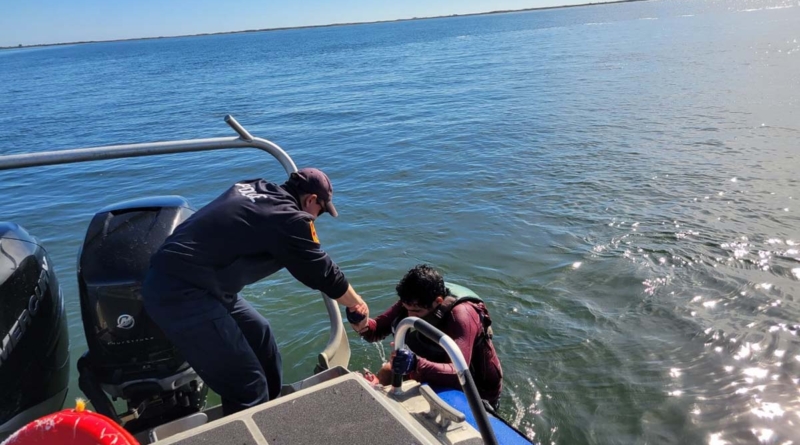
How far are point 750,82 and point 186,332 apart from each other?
70.9ft

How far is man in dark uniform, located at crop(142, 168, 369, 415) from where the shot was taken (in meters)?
3.00

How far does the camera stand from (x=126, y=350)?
11.4ft

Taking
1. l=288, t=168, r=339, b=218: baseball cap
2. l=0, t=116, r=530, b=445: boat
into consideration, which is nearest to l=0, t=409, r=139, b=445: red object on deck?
l=0, t=116, r=530, b=445: boat

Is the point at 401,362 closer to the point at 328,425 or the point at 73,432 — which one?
the point at 328,425

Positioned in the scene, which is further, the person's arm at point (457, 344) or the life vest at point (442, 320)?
the life vest at point (442, 320)

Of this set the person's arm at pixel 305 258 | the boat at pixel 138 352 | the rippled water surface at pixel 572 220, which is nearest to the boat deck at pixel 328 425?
the boat at pixel 138 352

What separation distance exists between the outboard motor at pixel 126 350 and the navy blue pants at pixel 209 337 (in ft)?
1.63

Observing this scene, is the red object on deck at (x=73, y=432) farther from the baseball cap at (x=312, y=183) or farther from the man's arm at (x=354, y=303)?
the baseball cap at (x=312, y=183)

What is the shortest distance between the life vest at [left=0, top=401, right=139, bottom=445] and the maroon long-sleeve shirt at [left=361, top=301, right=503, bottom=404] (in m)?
2.17

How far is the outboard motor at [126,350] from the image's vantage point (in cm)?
345

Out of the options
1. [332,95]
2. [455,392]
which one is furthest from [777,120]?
[332,95]

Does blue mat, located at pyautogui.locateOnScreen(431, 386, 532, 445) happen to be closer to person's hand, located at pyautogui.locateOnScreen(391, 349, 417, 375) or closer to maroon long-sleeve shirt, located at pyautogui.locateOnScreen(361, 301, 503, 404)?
maroon long-sleeve shirt, located at pyautogui.locateOnScreen(361, 301, 503, 404)

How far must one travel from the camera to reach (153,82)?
135 ft

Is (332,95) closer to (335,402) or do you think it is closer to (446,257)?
(446,257)
